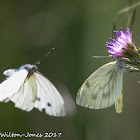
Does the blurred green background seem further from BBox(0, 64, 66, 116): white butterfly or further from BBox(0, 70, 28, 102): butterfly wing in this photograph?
BBox(0, 70, 28, 102): butterfly wing

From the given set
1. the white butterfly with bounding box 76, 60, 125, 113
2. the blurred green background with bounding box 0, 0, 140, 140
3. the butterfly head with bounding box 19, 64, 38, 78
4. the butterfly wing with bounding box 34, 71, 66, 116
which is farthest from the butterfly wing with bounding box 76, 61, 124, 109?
the blurred green background with bounding box 0, 0, 140, 140

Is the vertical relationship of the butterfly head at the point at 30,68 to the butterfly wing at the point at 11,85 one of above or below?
above

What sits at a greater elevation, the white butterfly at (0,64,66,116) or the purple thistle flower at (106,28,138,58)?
the purple thistle flower at (106,28,138,58)

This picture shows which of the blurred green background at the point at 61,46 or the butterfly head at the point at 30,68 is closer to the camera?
the butterfly head at the point at 30,68

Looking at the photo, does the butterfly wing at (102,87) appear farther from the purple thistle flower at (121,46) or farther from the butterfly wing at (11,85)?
the butterfly wing at (11,85)

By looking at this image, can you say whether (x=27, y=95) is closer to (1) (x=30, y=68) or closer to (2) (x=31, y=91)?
(2) (x=31, y=91)

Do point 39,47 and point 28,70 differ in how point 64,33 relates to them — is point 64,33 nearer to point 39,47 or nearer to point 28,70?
point 39,47

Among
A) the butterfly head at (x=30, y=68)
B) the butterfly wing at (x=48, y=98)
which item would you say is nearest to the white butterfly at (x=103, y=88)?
the butterfly wing at (x=48, y=98)
